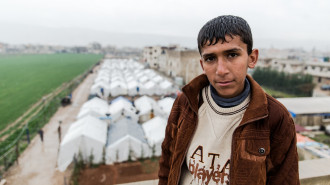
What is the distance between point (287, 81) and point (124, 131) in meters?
27.4

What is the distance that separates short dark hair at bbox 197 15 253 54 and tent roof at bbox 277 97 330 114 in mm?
15703

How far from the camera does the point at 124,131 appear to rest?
436 inches

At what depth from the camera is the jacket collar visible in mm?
1187

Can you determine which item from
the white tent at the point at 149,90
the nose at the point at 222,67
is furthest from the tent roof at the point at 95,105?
the nose at the point at 222,67

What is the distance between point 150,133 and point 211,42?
10854 mm

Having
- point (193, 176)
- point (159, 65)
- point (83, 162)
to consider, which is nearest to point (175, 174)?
point (193, 176)

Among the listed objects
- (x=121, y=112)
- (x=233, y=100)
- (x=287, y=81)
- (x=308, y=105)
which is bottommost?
(x=121, y=112)

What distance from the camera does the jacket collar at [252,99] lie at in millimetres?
1187

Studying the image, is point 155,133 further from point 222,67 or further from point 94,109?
point 222,67

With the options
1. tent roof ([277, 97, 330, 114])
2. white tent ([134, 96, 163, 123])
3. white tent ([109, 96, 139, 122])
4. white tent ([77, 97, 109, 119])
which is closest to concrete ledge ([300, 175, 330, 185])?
white tent ([134, 96, 163, 123])

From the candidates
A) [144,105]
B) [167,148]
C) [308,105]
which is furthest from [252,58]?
[308,105]

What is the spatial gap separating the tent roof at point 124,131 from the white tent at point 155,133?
33 centimetres

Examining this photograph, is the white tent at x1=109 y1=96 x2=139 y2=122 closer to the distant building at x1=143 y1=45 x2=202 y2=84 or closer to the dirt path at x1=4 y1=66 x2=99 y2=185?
the dirt path at x1=4 y1=66 x2=99 y2=185

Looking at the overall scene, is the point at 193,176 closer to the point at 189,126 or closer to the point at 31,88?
the point at 189,126
